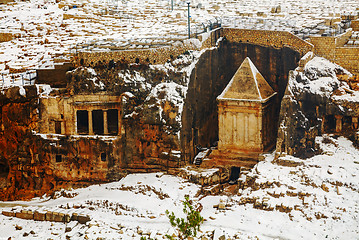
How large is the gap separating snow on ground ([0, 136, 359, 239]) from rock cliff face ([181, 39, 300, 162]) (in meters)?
3.33

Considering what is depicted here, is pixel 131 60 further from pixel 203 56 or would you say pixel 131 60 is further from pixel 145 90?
pixel 203 56

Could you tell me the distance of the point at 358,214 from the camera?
2006 cm

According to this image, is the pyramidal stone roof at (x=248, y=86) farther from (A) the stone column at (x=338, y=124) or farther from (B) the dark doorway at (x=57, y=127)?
(B) the dark doorway at (x=57, y=127)

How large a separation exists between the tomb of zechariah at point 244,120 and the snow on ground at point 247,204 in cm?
173

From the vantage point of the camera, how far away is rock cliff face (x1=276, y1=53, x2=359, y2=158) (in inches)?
997

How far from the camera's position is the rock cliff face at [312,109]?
25328 millimetres

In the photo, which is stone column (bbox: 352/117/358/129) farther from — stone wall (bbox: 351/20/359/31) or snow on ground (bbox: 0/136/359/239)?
stone wall (bbox: 351/20/359/31)

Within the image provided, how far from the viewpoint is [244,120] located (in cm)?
2769

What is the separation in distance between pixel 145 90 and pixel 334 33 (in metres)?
10.4

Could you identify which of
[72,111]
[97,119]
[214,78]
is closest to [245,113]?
[214,78]

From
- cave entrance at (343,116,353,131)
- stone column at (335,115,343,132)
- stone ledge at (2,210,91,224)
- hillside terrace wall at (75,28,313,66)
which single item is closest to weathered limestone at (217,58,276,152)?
hillside terrace wall at (75,28,313,66)

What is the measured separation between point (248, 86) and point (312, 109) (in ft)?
12.1

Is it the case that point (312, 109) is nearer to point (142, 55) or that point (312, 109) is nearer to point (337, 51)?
point (337, 51)

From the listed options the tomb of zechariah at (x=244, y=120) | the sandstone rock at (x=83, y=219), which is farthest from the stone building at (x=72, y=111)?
the tomb of zechariah at (x=244, y=120)
